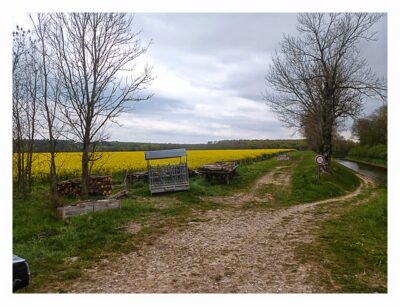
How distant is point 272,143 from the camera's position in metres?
72.8

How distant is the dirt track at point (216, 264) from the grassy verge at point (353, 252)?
0.32 metres

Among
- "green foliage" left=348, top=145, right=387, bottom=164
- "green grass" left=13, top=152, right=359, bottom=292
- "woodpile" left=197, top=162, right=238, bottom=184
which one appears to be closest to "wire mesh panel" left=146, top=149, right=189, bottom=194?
"green grass" left=13, top=152, right=359, bottom=292

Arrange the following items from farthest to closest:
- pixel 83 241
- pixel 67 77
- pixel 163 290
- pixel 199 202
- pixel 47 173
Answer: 1. pixel 47 173
2. pixel 199 202
3. pixel 67 77
4. pixel 83 241
5. pixel 163 290

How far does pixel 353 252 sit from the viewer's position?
21.8 feet

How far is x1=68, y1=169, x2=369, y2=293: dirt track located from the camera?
193 inches

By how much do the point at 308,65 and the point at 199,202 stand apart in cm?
1512

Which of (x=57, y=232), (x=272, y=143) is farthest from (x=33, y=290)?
(x=272, y=143)

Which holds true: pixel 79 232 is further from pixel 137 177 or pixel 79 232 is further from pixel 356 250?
pixel 137 177

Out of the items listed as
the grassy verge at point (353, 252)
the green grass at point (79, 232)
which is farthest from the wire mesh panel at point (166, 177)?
the grassy verge at point (353, 252)

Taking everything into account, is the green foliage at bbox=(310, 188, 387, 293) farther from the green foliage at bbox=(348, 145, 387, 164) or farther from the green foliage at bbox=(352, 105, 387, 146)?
the green foliage at bbox=(352, 105, 387, 146)

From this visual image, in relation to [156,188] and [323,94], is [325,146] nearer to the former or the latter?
[323,94]

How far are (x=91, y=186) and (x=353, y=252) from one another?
35.9 ft

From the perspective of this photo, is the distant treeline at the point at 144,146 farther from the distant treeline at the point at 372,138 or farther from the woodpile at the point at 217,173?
the distant treeline at the point at 372,138

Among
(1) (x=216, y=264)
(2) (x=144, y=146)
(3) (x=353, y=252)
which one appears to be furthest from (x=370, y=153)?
(1) (x=216, y=264)
